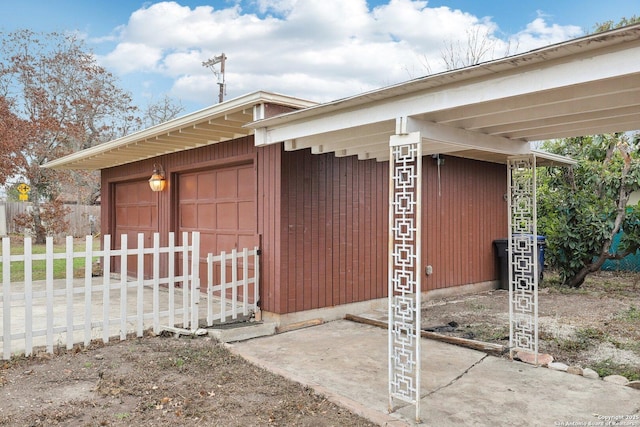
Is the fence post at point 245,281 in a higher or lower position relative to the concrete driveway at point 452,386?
Result: higher

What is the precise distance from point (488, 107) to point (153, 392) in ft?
10.4

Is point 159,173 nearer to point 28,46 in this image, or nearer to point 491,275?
Answer: point 491,275

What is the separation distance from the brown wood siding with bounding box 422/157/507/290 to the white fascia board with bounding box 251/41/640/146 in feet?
11.7

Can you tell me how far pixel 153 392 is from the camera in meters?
3.29

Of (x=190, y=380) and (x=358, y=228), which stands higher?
(x=358, y=228)

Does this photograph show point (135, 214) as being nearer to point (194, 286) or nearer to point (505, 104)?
point (194, 286)

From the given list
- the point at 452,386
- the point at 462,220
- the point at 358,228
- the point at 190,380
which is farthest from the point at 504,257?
the point at 190,380

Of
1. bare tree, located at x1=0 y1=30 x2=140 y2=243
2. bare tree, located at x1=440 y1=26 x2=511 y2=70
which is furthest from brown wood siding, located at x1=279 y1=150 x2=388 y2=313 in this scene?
bare tree, located at x1=0 y1=30 x2=140 y2=243

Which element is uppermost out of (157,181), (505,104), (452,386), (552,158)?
(552,158)

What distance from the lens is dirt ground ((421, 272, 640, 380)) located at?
4.17 metres

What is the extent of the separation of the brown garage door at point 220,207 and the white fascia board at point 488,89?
2.17 meters

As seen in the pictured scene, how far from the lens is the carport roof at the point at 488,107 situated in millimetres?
2451

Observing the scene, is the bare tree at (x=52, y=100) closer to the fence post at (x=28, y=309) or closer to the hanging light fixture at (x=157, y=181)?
the hanging light fixture at (x=157, y=181)

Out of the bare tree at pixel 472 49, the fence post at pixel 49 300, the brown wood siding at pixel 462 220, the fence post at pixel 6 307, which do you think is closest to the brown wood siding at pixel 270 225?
the fence post at pixel 49 300
